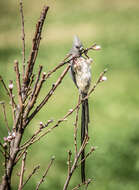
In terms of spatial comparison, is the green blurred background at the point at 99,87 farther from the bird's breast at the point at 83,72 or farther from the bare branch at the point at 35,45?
the bare branch at the point at 35,45

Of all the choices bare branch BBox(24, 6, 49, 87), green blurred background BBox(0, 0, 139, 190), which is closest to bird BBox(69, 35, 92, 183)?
bare branch BBox(24, 6, 49, 87)

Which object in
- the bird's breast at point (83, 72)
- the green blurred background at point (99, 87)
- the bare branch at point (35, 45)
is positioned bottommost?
the bare branch at point (35, 45)

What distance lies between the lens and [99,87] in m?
5.83

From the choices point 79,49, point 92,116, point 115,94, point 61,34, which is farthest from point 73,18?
point 79,49

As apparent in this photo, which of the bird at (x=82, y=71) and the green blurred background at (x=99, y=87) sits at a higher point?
the green blurred background at (x=99, y=87)

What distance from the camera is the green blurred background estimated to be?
12.3ft

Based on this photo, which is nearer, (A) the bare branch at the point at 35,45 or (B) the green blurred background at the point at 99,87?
(A) the bare branch at the point at 35,45

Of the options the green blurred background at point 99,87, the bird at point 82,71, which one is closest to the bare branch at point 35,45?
the bird at point 82,71

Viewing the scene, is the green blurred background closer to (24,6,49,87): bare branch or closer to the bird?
the bird

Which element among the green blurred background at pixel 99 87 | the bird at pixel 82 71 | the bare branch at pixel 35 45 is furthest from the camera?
the green blurred background at pixel 99 87

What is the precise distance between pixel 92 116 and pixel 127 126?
0.56 metres

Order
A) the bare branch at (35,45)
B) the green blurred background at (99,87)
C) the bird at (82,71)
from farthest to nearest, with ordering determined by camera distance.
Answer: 1. the green blurred background at (99,87)
2. the bird at (82,71)
3. the bare branch at (35,45)

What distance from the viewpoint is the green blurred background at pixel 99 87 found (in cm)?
375

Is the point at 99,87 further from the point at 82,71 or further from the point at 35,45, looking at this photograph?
the point at 35,45
